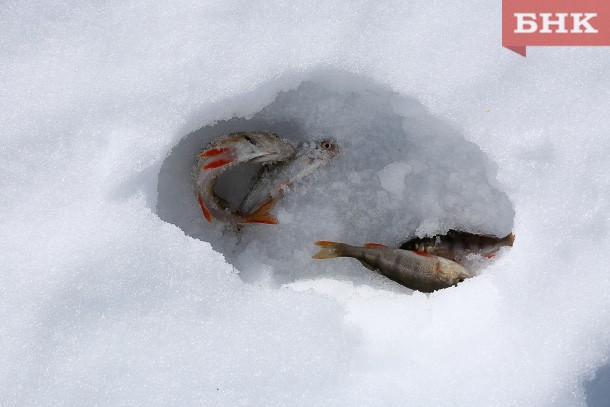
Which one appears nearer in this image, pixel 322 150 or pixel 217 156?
pixel 217 156

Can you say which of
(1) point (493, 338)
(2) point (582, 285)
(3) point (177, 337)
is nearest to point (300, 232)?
(3) point (177, 337)

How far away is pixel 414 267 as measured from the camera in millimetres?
3799

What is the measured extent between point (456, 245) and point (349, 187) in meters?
0.75

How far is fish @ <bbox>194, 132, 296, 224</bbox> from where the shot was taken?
378 cm

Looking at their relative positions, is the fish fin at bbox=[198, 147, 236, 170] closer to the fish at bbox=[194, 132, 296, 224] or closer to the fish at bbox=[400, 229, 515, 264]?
the fish at bbox=[194, 132, 296, 224]

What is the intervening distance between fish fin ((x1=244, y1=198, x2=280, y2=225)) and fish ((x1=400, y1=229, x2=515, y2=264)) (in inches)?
32.6

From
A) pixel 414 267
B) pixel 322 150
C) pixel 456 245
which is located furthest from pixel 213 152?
pixel 456 245

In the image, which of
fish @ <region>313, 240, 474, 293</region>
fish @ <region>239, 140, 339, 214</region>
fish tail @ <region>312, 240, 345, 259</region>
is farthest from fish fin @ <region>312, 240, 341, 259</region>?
fish @ <region>239, 140, 339, 214</region>

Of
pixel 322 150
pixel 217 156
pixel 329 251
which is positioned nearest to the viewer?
pixel 217 156

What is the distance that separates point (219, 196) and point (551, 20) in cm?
224

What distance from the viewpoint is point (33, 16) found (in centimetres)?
360

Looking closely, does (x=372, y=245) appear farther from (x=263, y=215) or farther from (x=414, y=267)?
(x=263, y=215)

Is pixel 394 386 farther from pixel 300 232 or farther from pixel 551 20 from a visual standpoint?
pixel 551 20

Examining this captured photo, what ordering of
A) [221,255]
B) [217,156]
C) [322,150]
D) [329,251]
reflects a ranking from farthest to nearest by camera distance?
1. [322,150]
2. [329,251]
3. [217,156]
4. [221,255]
